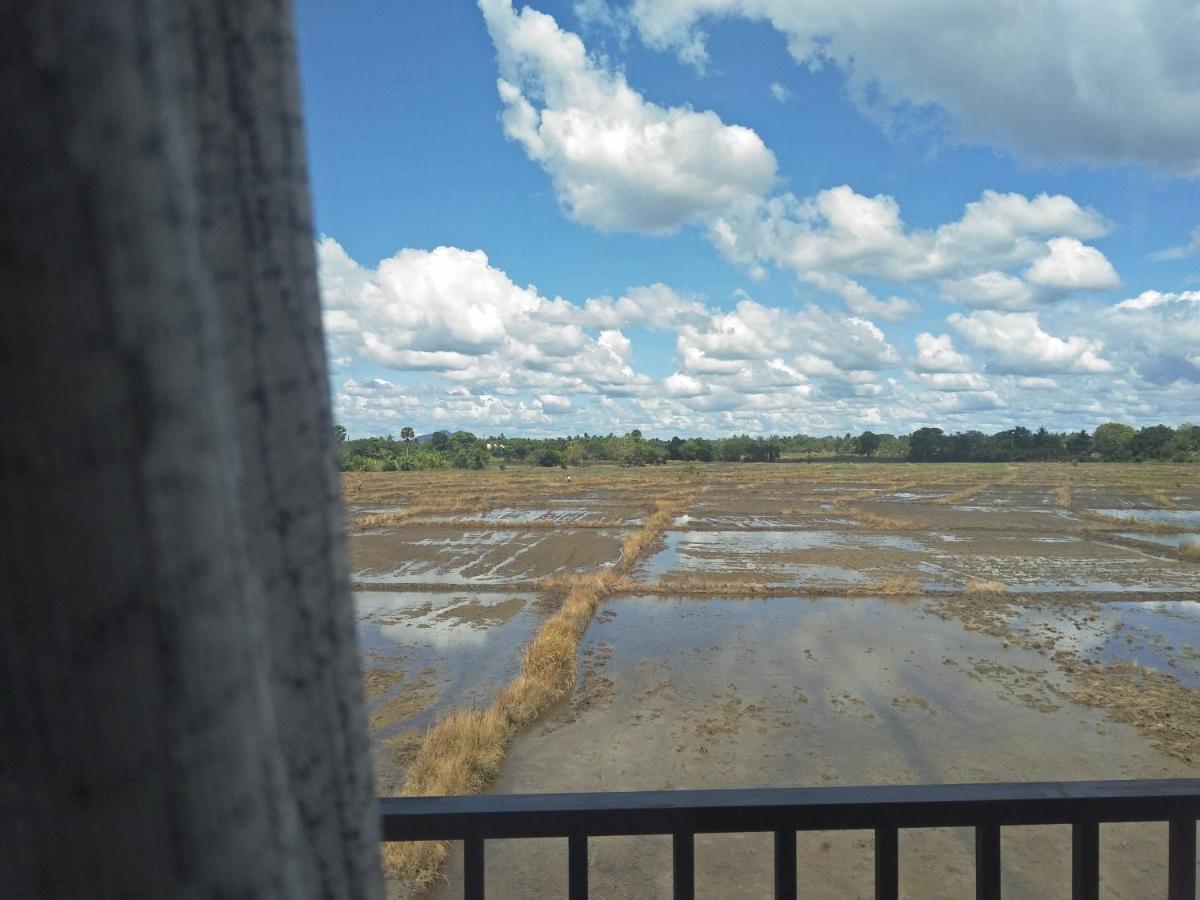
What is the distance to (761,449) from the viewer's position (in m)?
106

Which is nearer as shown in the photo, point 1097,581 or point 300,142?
point 300,142

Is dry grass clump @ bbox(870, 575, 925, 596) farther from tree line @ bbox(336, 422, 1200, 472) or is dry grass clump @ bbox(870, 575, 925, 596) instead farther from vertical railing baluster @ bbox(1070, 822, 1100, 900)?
tree line @ bbox(336, 422, 1200, 472)

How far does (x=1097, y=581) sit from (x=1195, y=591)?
2210 millimetres

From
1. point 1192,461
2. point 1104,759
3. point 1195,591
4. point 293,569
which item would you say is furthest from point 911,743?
point 1192,461

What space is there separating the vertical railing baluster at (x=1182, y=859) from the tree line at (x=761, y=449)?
265 feet

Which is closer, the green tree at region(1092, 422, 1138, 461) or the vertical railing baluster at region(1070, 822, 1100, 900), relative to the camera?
the vertical railing baluster at region(1070, 822, 1100, 900)

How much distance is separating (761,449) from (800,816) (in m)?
107

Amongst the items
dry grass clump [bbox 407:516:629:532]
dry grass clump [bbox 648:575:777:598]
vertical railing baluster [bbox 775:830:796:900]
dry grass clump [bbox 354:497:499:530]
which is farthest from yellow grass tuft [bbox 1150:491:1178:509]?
vertical railing baluster [bbox 775:830:796:900]

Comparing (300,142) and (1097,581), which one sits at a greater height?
(300,142)

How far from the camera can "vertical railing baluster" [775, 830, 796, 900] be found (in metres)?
1.63

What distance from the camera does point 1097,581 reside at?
2034cm

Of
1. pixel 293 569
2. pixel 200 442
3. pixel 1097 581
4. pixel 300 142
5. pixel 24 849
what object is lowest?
pixel 1097 581

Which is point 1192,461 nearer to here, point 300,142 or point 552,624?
point 552,624

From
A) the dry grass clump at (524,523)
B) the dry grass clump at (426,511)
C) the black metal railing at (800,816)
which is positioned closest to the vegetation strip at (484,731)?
the black metal railing at (800,816)
